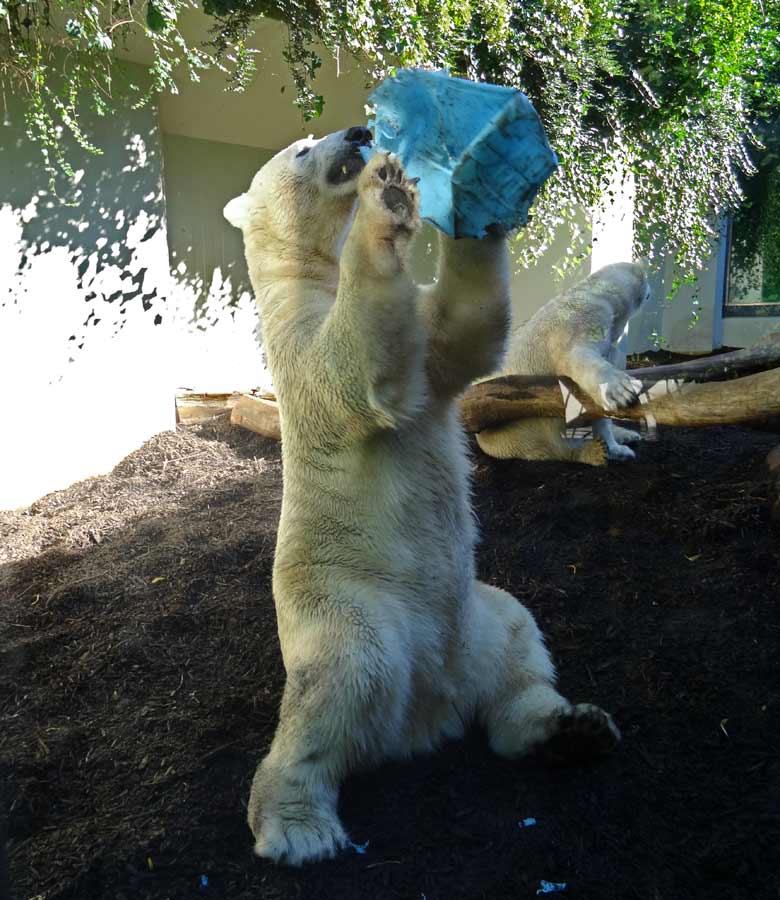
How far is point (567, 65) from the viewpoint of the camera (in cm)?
414

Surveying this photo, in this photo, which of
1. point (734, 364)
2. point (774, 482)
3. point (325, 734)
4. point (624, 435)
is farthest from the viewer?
point (624, 435)

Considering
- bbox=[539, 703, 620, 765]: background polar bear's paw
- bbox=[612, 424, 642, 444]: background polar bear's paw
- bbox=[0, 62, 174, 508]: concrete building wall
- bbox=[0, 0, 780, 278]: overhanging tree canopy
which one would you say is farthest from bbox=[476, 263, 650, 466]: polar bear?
bbox=[0, 62, 174, 508]: concrete building wall

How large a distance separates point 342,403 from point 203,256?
4.20 meters

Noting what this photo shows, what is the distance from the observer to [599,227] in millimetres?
4418

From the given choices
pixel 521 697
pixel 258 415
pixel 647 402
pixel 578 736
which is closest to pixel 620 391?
pixel 647 402

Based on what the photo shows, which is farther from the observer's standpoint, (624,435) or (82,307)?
(82,307)

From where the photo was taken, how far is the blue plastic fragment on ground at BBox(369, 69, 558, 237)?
61.4 inches

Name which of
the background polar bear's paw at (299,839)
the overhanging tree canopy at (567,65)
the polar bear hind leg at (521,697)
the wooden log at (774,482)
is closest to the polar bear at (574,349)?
the overhanging tree canopy at (567,65)

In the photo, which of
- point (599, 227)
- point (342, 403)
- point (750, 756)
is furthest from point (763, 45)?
point (750, 756)

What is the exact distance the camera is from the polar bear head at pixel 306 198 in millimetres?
2252

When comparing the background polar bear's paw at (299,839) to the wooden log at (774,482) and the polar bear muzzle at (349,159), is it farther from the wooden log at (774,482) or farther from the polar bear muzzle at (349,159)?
the wooden log at (774,482)

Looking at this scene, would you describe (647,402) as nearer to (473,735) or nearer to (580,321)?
(580,321)

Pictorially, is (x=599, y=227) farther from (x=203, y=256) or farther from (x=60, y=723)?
(x=60, y=723)

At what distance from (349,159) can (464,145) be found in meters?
0.75
